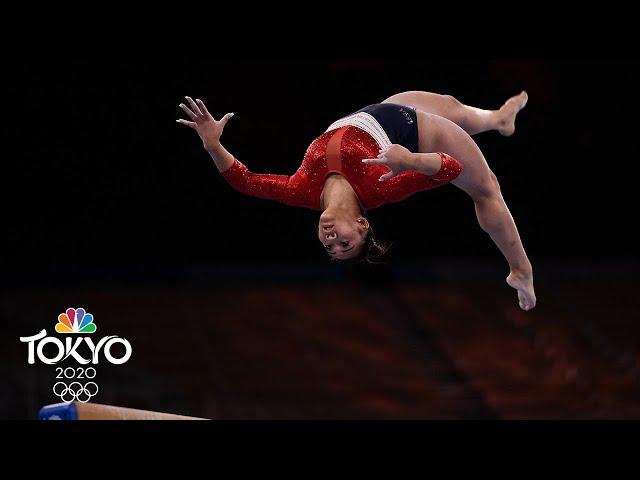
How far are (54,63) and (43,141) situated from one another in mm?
630

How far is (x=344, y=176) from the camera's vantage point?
371cm

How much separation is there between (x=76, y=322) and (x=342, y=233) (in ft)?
13.8

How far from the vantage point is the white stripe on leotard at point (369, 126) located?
3834 millimetres

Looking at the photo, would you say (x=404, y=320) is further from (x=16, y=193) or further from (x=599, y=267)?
(x=16, y=193)

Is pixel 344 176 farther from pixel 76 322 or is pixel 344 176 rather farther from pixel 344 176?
pixel 76 322

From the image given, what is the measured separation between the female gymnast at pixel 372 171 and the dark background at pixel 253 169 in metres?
1.45

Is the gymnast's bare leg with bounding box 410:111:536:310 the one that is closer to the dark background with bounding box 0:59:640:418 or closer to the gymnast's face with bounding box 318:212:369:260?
the gymnast's face with bounding box 318:212:369:260

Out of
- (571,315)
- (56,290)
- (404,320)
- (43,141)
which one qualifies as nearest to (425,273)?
(404,320)

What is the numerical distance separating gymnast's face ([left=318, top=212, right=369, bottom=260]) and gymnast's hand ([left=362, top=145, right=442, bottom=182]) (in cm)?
22

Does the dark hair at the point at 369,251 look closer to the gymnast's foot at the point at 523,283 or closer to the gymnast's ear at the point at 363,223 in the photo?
the gymnast's ear at the point at 363,223

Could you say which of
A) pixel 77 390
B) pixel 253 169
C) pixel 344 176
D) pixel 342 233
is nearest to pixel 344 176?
pixel 344 176

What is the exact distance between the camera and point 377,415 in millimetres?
8000

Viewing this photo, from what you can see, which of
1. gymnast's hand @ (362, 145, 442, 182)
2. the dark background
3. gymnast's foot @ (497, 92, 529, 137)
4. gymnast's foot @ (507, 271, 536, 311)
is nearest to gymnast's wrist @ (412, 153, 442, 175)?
gymnast's hand @ (362, 145, 442, 182)

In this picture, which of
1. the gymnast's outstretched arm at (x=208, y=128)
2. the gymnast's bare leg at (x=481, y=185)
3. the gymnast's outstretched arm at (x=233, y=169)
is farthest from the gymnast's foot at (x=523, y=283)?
the gymnast's outstretched arm at (x=208, y=128)
